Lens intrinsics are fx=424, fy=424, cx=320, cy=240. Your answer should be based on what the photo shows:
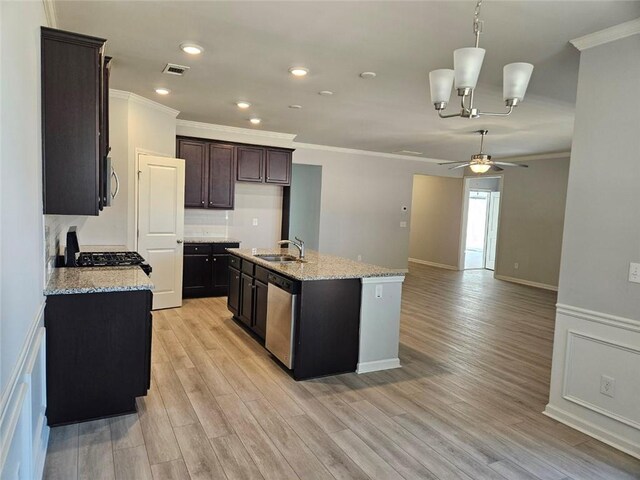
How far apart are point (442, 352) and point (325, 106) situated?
301 centimetres

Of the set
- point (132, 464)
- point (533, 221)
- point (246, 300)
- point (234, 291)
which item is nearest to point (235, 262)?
point (234, 291)

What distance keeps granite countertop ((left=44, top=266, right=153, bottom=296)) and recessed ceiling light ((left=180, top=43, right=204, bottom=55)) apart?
69.4 inches

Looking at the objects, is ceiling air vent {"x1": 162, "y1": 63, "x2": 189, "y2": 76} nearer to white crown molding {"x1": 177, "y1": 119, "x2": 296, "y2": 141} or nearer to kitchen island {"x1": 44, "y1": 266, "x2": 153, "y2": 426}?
kitchen island {"x1": 44, "y1": 266, "x2": 153, "y2": 426}

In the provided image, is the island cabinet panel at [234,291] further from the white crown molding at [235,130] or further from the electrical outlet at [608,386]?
the electrical outlet at [608,386]

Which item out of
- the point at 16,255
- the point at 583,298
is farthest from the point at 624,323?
the point at 16,255

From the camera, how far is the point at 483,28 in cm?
270

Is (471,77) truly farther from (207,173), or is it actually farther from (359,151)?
(359,151)

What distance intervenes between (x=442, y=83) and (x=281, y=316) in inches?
89.4

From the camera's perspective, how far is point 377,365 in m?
3.75

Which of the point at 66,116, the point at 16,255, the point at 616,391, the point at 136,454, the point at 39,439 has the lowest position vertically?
the point at 136,454

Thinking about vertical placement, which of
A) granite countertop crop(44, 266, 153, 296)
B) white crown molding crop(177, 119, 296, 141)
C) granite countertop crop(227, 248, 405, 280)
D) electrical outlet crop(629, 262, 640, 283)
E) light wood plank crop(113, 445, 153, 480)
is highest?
white crown molding crop(177, 119, 296, 141)

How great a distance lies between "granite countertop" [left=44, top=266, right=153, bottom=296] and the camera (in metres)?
2.58

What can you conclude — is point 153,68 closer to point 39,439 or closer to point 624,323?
point 39,439

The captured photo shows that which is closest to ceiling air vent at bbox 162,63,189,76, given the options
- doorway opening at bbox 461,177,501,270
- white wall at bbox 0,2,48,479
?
white wall at bbox 0,2,48,479
